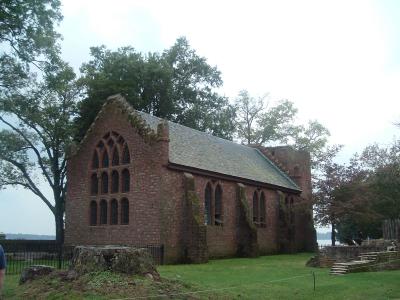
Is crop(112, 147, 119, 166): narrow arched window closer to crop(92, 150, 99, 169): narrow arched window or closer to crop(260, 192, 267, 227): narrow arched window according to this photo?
crop(92, 150, 99, 169): narrow arched window

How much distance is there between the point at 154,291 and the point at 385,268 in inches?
598

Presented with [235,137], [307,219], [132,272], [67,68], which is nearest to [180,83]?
[235,137]

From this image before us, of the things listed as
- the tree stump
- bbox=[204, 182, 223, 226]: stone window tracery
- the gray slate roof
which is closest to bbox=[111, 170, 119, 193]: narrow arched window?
the gray slate roof

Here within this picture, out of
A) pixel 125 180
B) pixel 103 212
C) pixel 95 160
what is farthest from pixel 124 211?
pixel 95 160

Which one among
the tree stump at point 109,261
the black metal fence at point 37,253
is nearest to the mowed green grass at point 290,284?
the tree stump at point 109,261

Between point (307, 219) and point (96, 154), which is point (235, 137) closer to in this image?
point (307, 219)

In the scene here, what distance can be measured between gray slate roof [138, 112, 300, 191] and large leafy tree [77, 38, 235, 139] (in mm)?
9783

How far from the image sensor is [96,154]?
33750mm

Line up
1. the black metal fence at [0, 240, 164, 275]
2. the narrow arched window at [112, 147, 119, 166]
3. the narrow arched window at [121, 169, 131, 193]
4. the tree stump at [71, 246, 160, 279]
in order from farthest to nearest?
the narrow arched window at [112, 147, 119, 166] < the narrow arched window at [121, 169, 131, 193] < the black metal fence at [0, 240, 164, 275] < the tree stump at [71, 246, 160, 279]

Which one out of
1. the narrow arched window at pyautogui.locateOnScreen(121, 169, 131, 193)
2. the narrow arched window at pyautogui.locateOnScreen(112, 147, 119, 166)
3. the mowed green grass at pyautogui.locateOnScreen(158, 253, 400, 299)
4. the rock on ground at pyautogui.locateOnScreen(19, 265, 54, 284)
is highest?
the narrow arched window at pyautogui.locateOnScreen(112, 147, 119, 166)

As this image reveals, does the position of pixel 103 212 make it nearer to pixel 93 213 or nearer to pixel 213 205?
pixel 93 213

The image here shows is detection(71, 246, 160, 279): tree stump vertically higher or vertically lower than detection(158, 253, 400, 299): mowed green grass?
higher

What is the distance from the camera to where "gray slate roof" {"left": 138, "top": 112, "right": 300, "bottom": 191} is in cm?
3222

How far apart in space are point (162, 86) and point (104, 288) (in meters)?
38.0
